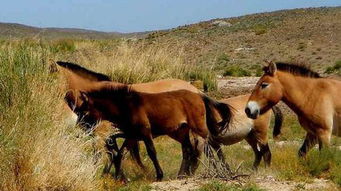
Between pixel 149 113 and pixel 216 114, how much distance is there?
1.28 m

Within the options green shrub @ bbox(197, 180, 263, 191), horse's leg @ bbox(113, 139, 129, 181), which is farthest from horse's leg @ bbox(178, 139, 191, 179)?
green shrub @ bbox(197, 180, 263, 191)

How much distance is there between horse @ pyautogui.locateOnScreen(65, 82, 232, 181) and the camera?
11625 mm

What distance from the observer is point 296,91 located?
40.3 feet

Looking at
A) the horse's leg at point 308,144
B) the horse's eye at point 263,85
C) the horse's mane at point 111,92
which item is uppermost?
the horse's eye at point 263,85

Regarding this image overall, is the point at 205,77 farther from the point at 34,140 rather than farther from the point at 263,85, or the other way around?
the point at 34,140

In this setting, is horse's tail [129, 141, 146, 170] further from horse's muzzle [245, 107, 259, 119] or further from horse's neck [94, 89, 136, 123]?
horse's muzzle [245, 107, 259, 119]

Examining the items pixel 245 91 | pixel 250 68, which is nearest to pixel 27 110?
pixel 245 91

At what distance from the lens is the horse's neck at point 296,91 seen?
12.2 meters

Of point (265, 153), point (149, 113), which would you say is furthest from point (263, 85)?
point (149, 113)

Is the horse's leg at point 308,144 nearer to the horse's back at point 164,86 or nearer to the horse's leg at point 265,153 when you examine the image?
the horse's leg at point 265,153

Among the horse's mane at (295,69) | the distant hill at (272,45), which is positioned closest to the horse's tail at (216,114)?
the horse's mane at (295,69)

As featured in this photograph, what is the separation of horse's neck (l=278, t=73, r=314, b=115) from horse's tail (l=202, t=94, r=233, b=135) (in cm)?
100

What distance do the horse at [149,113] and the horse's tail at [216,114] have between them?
12 cm

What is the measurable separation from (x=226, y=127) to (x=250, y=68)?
19.9 meters
